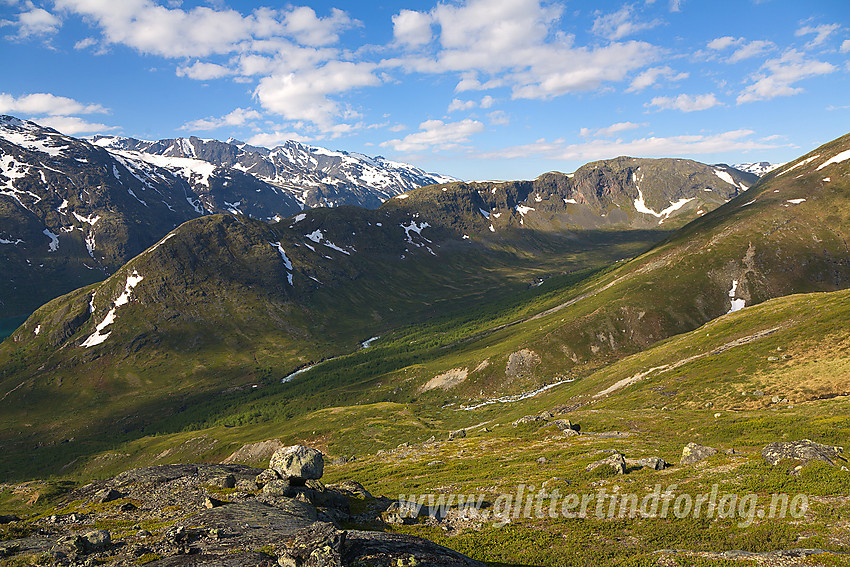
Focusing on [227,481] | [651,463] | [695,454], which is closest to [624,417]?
[695,454]

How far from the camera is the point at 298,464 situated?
1421 inches

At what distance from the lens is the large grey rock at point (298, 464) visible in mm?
35906

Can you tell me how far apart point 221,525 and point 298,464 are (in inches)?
442

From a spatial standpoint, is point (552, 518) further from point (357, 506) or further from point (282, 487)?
point (282, 487)

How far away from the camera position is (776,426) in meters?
49.6

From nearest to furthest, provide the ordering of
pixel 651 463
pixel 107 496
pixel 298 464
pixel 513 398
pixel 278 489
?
pixel 278 489, pixel 298 464, pixel 107 496, pixel 651 463, pixel 513 398

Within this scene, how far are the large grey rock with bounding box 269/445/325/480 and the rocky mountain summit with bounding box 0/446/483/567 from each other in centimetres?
9

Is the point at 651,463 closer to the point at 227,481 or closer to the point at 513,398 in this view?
the point at 227,481

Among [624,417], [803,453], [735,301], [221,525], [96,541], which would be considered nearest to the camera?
[96,541]

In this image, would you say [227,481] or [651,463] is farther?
[651,463]

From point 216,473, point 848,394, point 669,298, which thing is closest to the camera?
point 216,473

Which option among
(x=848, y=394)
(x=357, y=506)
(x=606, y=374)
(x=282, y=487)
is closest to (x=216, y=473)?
(x=282, y=487)

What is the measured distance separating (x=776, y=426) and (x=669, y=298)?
434ft

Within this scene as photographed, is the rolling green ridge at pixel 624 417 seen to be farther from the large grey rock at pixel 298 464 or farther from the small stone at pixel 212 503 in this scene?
the small stone at pixel 212 503
